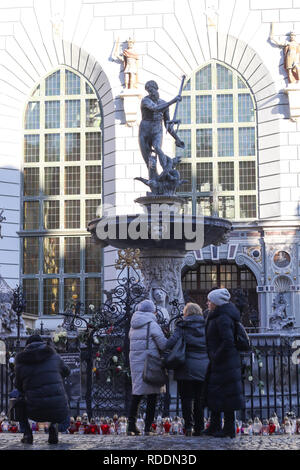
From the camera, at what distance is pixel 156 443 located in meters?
9.46

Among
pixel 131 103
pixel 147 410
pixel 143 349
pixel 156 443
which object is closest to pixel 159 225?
pixel 143 349

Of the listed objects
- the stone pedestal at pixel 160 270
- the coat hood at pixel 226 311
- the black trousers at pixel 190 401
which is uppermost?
the stone pedestal at pixel 160 270

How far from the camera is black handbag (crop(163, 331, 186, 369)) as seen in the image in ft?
33.7

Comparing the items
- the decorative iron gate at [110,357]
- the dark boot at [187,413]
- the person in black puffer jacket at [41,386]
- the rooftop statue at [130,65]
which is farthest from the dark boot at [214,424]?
the rooftop statue at [130,65]

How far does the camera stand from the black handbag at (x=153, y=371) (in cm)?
1045

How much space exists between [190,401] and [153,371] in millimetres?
589

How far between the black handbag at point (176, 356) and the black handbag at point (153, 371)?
0.55ft

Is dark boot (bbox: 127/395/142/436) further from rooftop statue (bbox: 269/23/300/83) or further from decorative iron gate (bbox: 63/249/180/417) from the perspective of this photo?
rooftop statue (bbox: 269/23/300/83)

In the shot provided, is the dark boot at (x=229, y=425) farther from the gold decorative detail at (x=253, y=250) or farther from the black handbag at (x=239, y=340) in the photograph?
the gold decorative detail at (x=253, y=250)

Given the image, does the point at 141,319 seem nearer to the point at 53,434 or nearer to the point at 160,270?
the point at 53,434

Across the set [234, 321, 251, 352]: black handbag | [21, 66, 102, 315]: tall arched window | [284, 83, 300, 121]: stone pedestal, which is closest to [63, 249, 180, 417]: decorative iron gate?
[234, 321, 251, 352]: black handbag

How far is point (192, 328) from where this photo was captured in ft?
34.3

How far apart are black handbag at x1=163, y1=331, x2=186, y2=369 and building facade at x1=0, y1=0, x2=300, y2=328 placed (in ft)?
64.7
